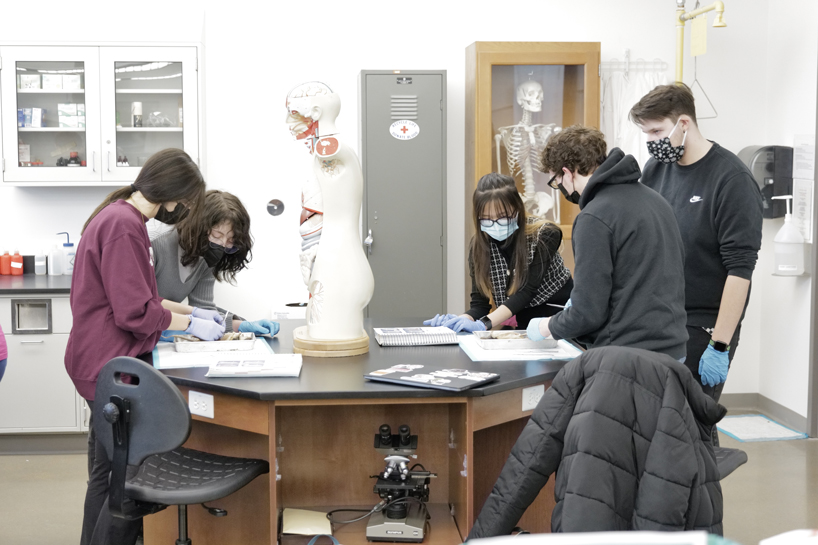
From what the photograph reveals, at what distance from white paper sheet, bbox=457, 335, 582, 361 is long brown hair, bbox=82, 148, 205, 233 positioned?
942 mm

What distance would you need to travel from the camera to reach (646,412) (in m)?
1.47

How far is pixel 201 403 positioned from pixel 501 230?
126 cm

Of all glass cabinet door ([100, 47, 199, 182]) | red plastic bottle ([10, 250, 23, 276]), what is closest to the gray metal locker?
glass cabinet door ([100, 47, 199, 182])

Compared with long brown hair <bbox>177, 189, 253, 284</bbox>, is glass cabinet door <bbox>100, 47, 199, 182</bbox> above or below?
above

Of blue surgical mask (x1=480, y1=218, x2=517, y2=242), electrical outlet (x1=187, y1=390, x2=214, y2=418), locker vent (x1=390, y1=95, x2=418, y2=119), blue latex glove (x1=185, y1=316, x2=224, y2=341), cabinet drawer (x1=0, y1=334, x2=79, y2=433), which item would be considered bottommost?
cabinet drawer (x1=0, y1=334, x2=79, y2=433)

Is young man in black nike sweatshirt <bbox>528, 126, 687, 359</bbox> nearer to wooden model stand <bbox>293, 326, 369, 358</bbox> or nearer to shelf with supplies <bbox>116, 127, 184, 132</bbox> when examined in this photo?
wooden model stand <bbox>293, 326, 369, 358</bbox>

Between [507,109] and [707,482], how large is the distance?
9.45 feet

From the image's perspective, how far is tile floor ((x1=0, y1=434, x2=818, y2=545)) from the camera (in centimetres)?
287

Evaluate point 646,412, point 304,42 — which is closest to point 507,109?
point 304,42

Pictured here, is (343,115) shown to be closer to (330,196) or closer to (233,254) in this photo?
(233,254)

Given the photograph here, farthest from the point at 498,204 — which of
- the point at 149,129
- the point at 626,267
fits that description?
the point at 149,129

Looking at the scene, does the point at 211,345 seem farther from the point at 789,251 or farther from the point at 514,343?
the point at 789,251

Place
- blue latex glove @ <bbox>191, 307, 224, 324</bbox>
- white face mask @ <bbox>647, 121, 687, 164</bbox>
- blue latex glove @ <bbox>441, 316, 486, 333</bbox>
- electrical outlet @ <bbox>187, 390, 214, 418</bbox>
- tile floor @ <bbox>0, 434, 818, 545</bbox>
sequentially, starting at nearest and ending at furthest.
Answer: electrical outlet @ <bbox>187, 390, 214, 418</bbox>
white face mask @ <bbox>647, 121, 687, 164</bbox>
blue latex glove @ <bbox>191, 307, 224, 324</bbox>
blue latex glove @ <bbox>441, 316, 486, 333</bbox>
tile floor @ <bbox>0, 434, 818, 545</bbox>

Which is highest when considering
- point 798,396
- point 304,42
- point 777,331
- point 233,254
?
point 304,42
